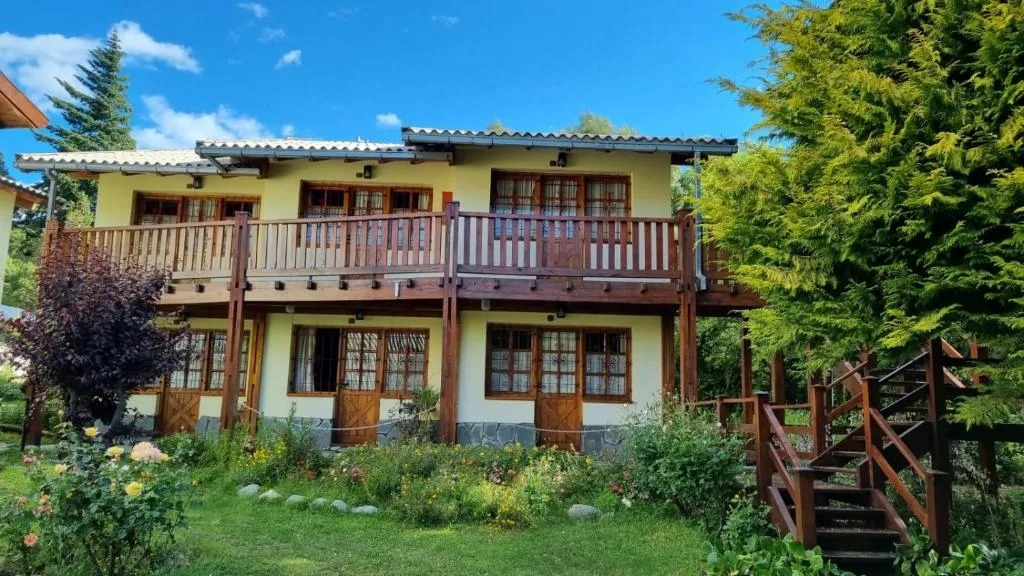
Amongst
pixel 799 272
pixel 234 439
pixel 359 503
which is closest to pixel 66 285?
pixel 234 439

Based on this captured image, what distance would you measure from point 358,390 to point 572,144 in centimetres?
616

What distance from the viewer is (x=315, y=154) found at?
38.1ft

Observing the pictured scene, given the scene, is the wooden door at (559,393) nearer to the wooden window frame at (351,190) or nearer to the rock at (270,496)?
the wooden window frame at (351,190)

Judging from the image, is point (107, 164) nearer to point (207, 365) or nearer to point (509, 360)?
point (207, 365)

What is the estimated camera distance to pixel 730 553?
217 inches

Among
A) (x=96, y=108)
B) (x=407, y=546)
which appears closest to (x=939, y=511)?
(x=407, y=546)

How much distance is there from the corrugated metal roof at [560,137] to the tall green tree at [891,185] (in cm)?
491

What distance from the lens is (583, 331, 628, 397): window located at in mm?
12125

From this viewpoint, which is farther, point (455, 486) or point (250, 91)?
point (250, 91)

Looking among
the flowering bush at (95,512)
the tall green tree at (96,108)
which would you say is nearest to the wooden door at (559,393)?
the flowering bush at (95,512)

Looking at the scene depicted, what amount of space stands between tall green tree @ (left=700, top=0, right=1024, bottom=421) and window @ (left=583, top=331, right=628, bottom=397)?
6257 millimetres

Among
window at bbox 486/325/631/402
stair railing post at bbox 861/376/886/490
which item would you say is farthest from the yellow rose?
window at bbox 486/325/631/402

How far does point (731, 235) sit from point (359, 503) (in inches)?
222

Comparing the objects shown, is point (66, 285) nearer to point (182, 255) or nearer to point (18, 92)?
point (18, 92)
